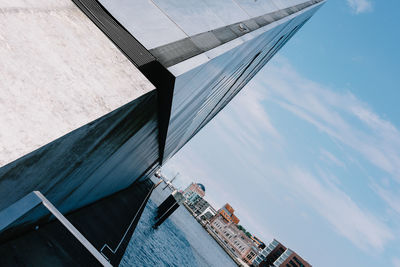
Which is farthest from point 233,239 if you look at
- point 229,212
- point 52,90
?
point 52,90

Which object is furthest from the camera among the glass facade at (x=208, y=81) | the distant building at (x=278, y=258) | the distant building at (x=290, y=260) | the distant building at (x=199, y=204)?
the distant building at (x=199, y=204)

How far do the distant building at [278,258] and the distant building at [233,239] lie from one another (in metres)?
6.42

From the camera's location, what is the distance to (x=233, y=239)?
4926 inches

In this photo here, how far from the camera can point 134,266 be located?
54.8ft

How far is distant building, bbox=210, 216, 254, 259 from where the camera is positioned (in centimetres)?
12219

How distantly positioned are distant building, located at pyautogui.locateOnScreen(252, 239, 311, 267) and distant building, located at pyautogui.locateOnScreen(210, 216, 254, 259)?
6.42m

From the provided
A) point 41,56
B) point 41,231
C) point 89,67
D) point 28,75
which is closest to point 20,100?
point 28,75

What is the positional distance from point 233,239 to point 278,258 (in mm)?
25029

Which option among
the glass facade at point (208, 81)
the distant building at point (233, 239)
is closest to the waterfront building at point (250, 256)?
the distant building at point (233, 239)

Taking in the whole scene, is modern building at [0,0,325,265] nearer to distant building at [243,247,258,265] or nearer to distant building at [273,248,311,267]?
distant building at [273,248,311,267]

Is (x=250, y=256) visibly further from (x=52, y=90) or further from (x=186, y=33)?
(x=52, y=90)

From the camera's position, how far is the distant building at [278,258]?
318 feet

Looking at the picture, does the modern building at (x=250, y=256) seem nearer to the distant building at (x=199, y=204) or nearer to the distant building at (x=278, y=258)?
the distant building at (x=278, y=258)

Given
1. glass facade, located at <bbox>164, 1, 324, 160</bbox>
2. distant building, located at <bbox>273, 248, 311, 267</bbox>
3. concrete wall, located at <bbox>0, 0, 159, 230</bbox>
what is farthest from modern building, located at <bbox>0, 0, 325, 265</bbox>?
distant building, located at <bbox>273, 248, 311, 267</bbox>
